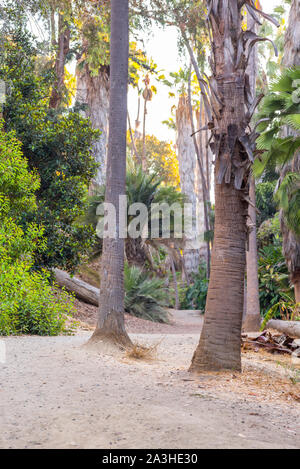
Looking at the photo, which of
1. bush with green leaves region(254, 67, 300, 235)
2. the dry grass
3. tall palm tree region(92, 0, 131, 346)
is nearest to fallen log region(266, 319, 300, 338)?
bush with green leaves region(254, 67, 300, 235)

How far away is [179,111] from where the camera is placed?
27.9 m

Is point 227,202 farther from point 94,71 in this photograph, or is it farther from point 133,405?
point 94,71

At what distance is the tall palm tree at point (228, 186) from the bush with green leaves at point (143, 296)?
985 cm

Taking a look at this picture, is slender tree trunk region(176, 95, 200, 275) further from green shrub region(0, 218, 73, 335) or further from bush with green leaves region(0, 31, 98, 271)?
green shrub region(0, 218, 73, 335)

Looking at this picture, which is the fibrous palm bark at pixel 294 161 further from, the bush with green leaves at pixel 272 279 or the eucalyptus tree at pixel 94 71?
the eucalyptus tree at pixel 94 71

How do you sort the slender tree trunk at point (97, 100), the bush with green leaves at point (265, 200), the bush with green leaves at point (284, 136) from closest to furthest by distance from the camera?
the bush with green leaves at point (284, 136)
the slender tree trunk at point (97, 100)
the bush with green leaves at point (265, 200)

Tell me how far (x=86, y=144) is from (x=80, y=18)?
358cm

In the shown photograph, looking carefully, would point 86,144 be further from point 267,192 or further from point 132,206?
point 267,192

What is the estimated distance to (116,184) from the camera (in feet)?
22.2

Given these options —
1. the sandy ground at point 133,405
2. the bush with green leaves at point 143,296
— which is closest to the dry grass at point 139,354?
the sandy ground at point 133,405

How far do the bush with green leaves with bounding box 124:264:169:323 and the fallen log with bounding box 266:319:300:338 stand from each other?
527 centimetres

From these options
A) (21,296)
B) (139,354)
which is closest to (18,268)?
(21,296)

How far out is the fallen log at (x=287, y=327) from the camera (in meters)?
9.22

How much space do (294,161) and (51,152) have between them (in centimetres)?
560
